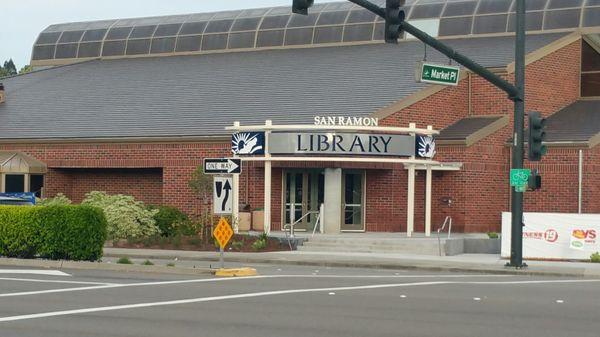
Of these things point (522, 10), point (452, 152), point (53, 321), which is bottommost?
point (53, 321)

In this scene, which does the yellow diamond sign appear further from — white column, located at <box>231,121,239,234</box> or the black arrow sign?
white column, located at <box>231,121,239,234</box>

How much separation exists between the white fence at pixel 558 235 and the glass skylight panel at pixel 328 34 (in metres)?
22.5

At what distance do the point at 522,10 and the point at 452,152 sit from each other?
1358 centimetres

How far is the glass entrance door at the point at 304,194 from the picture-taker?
4206 centimetres

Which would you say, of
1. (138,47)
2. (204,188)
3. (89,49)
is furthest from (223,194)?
(89,49)

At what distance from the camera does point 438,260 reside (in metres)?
32.7

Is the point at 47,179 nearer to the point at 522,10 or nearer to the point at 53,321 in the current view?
the point at 522,10

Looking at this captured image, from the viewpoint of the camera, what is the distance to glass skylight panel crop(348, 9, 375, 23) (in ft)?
176

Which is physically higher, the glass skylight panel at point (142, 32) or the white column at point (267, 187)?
the glass skylight panel at point (142, 32)

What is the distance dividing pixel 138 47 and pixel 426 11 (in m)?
15.5

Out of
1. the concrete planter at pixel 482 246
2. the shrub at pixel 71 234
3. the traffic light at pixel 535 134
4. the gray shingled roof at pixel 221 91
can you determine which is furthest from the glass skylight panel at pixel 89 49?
the traffic light at pixel 535 134

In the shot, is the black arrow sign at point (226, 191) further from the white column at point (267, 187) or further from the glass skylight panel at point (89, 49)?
the glass skylight panel at point (89, 49)

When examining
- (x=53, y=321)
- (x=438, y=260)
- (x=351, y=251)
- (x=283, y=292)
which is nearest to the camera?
(x=53, y=321)

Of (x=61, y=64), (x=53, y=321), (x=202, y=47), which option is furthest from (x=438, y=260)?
(x=61, y=64)
